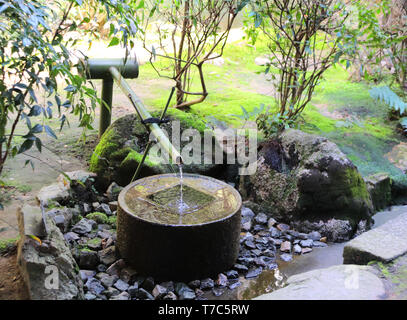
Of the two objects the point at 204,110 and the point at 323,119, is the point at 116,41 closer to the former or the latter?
the point at 204,110

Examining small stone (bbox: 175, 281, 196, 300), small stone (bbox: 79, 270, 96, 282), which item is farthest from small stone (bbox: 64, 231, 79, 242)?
small stone (bbox: 175, 281, 196, 300)

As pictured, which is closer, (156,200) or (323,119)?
(156,200)

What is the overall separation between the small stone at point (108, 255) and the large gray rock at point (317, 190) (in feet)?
5.22

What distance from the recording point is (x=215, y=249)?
316cm

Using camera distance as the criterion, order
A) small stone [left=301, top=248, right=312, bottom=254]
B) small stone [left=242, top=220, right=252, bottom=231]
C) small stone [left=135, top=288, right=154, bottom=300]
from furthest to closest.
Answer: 1. small stone [left=242, top=220, right=252, bottom=231]
2. small stone [left=301, top=248, right=312, bottom=254]
3. small stone [left=135, top=288, right=154, bottom=300]

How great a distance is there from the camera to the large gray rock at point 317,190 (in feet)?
13.3

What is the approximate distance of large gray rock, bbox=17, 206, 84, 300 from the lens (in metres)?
2.33

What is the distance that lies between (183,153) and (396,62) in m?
3.95

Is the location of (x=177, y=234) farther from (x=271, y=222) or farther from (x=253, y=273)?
(x=271, y=222)

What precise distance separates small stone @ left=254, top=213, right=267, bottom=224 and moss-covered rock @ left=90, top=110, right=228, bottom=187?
770 millimetres

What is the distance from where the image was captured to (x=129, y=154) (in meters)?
4.41

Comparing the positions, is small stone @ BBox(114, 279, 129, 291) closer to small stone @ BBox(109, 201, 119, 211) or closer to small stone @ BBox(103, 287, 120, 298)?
small stone @ BBox(103, 287, 120, 298)

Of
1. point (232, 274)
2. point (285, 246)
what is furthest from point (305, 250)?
point (232, 274)

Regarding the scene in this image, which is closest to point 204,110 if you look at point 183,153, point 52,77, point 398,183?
point 183,153
